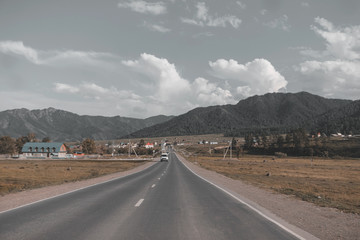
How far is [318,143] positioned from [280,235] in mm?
146193

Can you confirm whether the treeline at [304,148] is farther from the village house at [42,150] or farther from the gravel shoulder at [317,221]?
the gravel shoulder at [317,221]

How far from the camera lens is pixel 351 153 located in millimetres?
126938

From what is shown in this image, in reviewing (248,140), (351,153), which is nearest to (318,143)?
(351,153)

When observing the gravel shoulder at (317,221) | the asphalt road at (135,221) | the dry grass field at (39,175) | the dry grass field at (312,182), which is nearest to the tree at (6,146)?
the dry grass field at (39,175)

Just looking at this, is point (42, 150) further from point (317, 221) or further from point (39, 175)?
point (317, 221)

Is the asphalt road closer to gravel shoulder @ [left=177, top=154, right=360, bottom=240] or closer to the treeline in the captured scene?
gravel shoulder @ [left=177, top=154, right=360, bottom=240]

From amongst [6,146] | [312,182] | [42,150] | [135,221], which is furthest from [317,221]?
[42,150]

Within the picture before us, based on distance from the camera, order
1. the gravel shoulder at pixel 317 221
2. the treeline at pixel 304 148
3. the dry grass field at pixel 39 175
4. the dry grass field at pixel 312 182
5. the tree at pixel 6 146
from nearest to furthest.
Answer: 1. the gravel shoulder at pixel 317 221
2. the dry grass field at pixel 312 182
3. the dry grass field at pixel 39 175
4. the tree at pixel 6 146
5. the treeline at pixel 304 148

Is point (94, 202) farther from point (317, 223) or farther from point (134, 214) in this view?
point (317, 223)

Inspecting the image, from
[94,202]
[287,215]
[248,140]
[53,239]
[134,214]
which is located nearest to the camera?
[53,239]

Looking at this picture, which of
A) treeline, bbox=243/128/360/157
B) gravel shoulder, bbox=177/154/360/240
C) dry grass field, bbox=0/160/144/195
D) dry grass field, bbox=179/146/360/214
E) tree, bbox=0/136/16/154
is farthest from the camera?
treeline, bbox=243/128/360/157

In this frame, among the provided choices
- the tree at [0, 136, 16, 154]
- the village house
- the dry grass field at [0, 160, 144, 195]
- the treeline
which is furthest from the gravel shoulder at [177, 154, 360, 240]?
the village house

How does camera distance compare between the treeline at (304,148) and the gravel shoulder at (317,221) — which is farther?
the treeline at (304,148)

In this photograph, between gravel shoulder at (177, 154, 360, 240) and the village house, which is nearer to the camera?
gravel shoulder at (177, 154, 360, 240)
